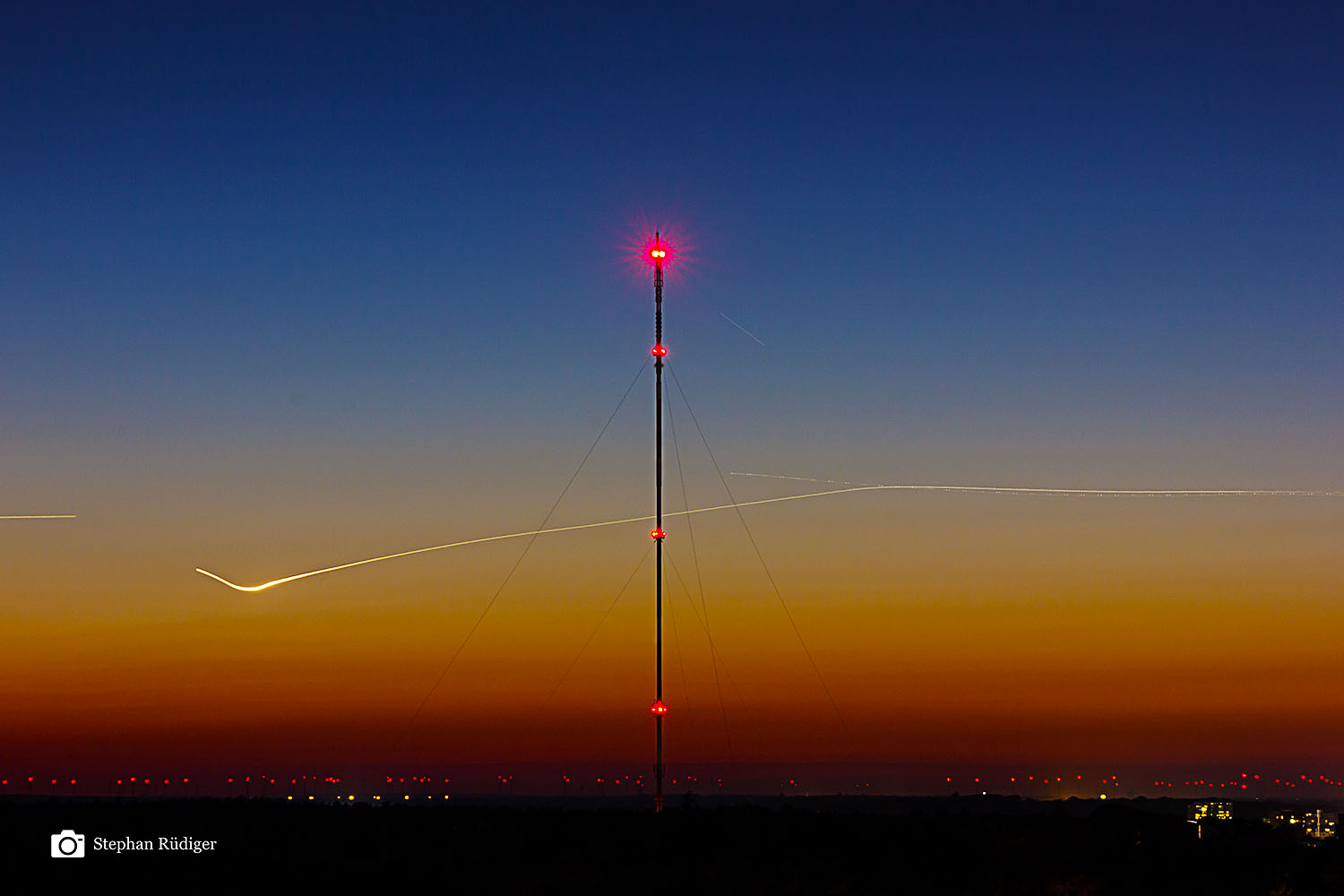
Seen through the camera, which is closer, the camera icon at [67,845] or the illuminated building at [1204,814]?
the camera icon at [67,845]

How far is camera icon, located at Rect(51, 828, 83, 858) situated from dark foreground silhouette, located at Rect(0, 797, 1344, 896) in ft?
0.52

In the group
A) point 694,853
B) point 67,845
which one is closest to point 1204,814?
point 694,853

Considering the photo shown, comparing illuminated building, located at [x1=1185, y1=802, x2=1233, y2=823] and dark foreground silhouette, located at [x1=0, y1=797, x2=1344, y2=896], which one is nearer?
dark foreground silhouette, located at [x1=0, y1=797, x2=1344, y2=896]

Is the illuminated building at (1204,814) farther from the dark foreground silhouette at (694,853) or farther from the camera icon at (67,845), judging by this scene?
the camera icon at (67,845)

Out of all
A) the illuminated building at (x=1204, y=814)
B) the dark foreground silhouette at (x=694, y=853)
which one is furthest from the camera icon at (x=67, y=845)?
the illuminated building at (x=1204, y=814)

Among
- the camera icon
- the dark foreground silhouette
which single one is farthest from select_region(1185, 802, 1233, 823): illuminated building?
the camera icon

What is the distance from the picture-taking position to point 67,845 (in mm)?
41906

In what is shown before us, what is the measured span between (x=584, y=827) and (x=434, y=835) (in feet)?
15.4

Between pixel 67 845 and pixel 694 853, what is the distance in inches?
677

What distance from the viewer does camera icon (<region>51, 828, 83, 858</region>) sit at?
41.3 meters

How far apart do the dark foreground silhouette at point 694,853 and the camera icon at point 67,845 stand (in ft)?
0.52

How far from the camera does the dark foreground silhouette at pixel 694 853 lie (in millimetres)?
38500

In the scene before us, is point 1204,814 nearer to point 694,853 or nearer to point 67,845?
point 694,853

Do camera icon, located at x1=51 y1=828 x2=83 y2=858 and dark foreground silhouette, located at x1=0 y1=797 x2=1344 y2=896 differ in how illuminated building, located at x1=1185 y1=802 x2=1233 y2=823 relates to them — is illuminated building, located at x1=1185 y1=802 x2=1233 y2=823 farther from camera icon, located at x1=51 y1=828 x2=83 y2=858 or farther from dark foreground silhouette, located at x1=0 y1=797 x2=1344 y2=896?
camera icon, located at x1=51 y1=828 x2=83 y2=858
